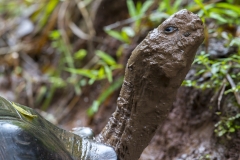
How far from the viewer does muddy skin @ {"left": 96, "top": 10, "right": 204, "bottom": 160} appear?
0.90m

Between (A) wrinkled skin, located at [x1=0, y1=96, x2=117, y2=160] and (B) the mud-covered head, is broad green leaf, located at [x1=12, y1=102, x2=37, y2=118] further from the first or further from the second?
(B) the mud-covered head

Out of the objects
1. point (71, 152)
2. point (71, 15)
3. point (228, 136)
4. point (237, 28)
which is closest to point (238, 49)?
point (237, 28)

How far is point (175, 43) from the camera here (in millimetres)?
903

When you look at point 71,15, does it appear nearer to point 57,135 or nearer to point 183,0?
point 183,0

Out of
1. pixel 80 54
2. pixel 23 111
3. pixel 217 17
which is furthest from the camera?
pixel 80 54

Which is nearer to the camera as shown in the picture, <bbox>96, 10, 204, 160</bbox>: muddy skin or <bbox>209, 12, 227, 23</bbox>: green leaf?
<bbox>96, 10, 204, 160</bbox>: muddy skin

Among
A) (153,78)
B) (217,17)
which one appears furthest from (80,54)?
(153,78)

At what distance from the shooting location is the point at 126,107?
3.41 feet

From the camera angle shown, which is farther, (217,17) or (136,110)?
(217,17)

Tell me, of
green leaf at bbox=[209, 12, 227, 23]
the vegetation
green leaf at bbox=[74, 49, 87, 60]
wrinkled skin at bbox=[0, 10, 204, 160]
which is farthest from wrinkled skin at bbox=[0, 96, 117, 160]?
green leaf at bbox=[74, 49, 87, 60]

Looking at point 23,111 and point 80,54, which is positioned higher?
point 23,111

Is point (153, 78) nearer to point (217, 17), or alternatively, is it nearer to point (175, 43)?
point (175, 43)

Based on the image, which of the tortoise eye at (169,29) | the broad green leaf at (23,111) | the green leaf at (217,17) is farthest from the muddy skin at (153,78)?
the green leaf at (217,17)

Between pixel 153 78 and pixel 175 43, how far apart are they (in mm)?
118
